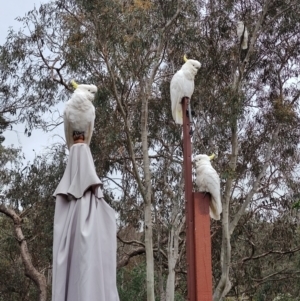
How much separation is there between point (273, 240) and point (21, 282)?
5029 mm

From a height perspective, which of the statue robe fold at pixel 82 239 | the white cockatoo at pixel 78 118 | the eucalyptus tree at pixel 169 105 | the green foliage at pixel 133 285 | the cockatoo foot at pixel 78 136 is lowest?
the statue robe fold at pixel 82 239

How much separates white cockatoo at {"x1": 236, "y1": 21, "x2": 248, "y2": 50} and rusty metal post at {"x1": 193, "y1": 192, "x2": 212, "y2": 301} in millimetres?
5348

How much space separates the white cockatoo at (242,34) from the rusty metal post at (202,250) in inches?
211

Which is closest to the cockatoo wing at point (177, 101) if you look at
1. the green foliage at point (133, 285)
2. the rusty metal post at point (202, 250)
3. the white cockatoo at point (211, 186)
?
the white cockatoo at point (211, 186)

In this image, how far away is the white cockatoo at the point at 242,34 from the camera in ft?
27.7

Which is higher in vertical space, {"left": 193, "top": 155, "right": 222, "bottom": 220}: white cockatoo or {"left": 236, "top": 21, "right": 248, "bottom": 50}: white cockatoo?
{"left": 236, "top": 21, "right": 248, "bottom": 50}: white cockatoo

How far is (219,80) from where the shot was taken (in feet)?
28.4

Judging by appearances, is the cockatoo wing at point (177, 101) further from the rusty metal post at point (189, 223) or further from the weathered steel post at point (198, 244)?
the weathered steel post at point (198, 244)

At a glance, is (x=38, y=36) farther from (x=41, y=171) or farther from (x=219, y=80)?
(x=219, y=80)

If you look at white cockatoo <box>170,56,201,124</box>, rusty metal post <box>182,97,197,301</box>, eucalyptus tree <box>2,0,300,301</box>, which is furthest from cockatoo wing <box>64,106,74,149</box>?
eucalyptus tree <box>2,0,300,301</box>

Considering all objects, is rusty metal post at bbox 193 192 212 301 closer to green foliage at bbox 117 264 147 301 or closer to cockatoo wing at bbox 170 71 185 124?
cockatoo wing at bbox 170 71 185 124

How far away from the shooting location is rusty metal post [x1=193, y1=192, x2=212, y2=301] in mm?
3350

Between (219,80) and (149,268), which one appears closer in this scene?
(149,268)

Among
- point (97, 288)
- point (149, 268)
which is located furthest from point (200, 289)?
point (149, 268)
